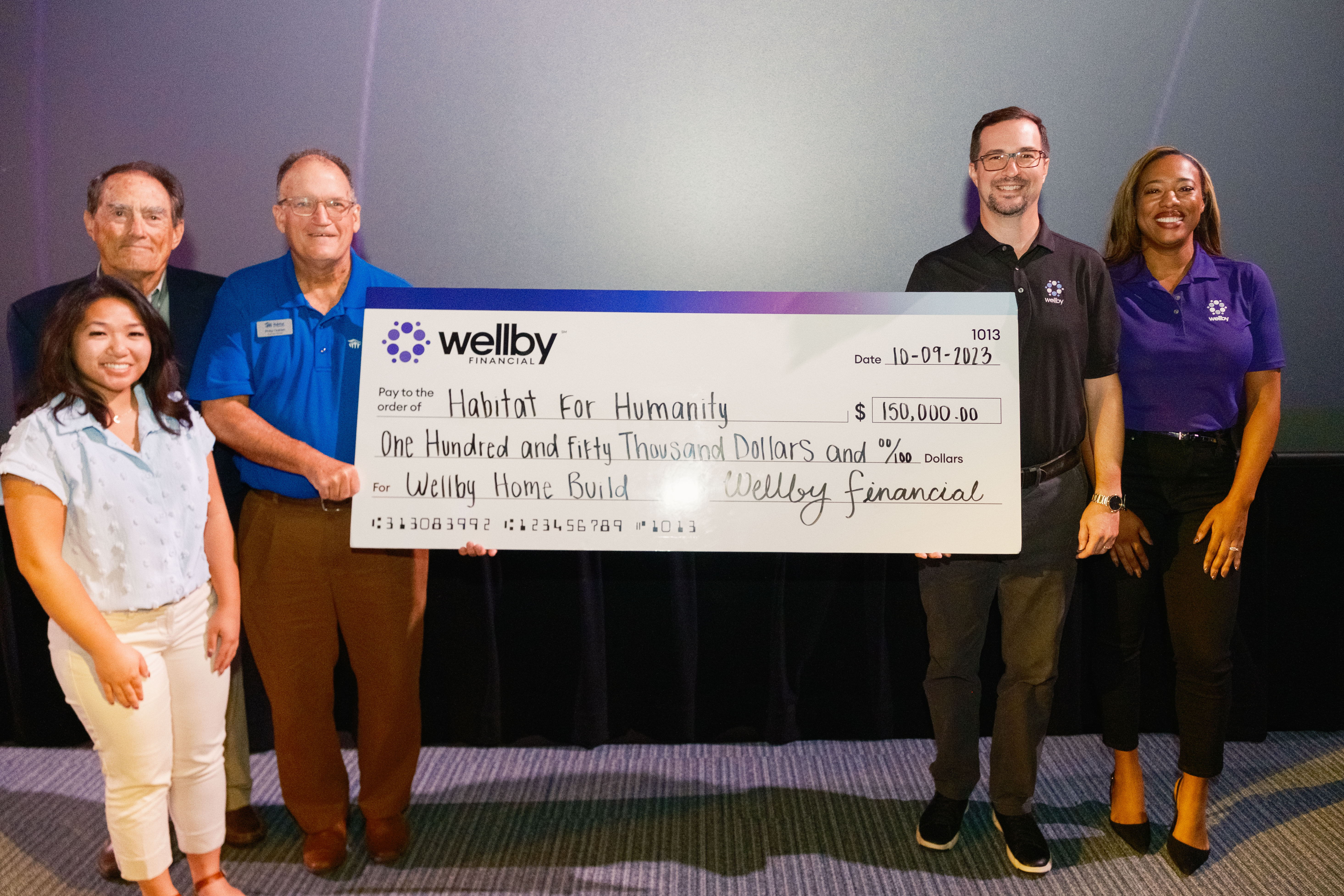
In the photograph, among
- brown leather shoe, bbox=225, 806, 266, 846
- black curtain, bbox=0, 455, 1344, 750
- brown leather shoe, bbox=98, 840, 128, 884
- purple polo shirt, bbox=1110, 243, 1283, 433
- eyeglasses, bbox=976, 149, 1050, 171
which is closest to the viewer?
eyeglasses, bbox=976, 149, 1050, 171

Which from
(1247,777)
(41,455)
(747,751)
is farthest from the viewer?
(747,751)

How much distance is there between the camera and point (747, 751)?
274 centimetres

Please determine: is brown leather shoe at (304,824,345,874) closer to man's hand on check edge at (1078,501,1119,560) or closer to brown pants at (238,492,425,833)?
brown pants at (238,492,425,833)

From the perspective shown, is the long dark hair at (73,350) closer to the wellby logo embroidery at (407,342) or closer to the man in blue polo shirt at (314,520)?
the man in blue polo shirt at (314,520)

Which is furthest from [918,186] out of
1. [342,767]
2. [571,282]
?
[342,767]

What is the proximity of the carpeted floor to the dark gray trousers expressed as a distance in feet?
0.79

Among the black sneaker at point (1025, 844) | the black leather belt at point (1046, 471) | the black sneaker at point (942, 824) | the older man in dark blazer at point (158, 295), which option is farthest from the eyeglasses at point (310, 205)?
the black sneaker at point (1025, 844)

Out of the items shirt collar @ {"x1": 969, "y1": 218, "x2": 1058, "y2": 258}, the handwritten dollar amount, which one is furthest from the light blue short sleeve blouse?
shirt collar @ {"x1": 969, "y1": 218, "x2": 1058, "y2": 258}

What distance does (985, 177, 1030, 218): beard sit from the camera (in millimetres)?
1897

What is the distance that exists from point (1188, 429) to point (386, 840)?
2.24 metres

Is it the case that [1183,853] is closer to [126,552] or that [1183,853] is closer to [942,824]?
[942,824]

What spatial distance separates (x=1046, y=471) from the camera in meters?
1.98

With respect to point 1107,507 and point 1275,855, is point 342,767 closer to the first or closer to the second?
point 1107,507

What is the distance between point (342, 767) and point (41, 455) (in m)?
1.06
